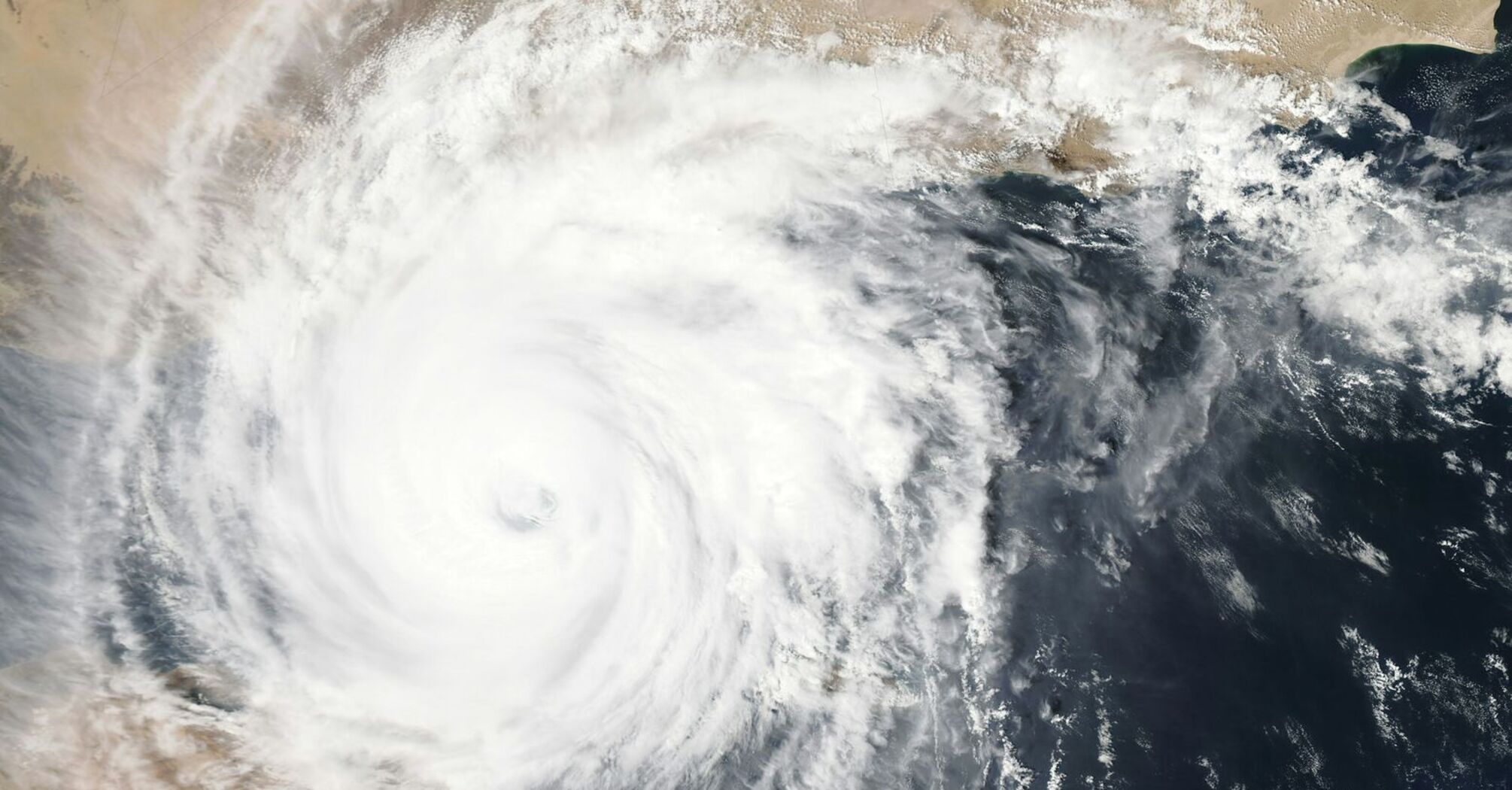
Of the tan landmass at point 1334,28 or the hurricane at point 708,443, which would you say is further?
the tan landmass at point 1334,28

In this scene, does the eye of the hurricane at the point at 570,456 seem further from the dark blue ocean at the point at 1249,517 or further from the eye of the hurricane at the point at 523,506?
the dark blue ocean at the point at 1249,517

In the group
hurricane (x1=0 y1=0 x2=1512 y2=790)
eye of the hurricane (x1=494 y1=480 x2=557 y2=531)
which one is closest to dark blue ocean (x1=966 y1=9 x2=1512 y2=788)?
hurricane (x1=0 y1=0 x2=1512 y2=790)

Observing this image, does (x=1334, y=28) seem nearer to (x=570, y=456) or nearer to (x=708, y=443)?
(x=708, y=443)

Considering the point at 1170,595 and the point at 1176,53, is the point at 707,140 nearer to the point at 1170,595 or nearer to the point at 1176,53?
the point at 1176,53

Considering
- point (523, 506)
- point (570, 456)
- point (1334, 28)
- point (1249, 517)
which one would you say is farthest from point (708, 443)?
point (1334, 28)

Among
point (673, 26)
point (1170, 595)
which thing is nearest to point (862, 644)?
point (1170, 595)

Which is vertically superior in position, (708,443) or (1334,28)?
(1334,28)

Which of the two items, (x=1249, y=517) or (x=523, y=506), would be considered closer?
(x=523, y=506)

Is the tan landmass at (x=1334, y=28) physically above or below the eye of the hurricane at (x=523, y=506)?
above

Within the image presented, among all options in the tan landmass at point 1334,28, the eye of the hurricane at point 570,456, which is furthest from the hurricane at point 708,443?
the tan landmass at point 1334,28
